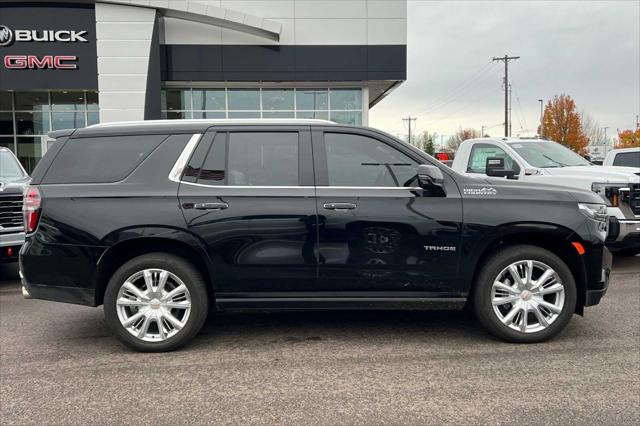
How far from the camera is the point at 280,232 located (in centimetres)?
434

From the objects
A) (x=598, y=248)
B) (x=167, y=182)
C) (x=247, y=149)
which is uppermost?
(x=247, y=149)

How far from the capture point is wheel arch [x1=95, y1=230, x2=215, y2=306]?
4332 mm

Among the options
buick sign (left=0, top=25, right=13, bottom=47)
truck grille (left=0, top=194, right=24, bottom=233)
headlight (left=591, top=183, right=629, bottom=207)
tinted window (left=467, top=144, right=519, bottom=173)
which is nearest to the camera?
truck grille (left=0, top=194, right=24, bottom=233)

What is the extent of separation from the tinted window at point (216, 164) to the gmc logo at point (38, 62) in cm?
1903

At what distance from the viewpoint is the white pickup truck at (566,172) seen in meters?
7.20

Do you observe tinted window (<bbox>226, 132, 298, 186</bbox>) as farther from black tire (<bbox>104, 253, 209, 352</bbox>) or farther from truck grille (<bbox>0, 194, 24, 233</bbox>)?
truck grille (<bbox>0, 194, 24, 233</bbox>)

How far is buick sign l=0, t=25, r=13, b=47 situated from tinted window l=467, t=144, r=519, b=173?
62.3 feet

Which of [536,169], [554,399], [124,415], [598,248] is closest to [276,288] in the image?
[124,415]

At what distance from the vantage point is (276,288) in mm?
4410

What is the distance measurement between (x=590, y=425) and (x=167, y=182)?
3.52 metres

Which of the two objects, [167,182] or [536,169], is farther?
[536,169]

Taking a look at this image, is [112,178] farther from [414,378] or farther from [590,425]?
[590,425]

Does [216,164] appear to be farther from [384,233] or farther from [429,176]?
[429,176]

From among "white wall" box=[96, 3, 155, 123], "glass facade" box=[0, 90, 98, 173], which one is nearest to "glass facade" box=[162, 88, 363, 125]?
"white wall" box=[96, 3, 155, 123]
